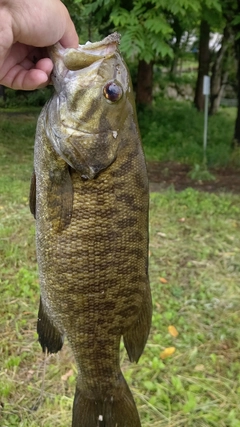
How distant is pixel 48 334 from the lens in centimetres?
193

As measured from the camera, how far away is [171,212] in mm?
6004

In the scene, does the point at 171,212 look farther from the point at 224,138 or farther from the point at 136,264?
the point at 224,138

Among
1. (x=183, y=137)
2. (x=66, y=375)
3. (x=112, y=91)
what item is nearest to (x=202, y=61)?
(x=183, y=137)

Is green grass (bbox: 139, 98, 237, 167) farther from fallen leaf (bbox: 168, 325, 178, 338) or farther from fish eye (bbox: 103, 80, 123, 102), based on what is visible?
fish eye (bbox: 103, 80, 123, 102)

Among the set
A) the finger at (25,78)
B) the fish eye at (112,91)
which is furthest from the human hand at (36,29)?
the fish eye at (112,91)

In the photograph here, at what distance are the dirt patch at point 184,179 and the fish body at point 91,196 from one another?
5449mm

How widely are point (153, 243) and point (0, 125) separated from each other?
7.87 meters

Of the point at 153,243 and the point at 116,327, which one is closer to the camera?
the point at 116,327

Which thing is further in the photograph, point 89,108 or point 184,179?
point 184,179

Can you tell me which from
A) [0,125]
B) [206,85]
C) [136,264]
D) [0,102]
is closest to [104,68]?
[136,264]

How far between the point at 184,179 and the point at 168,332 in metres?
4.47

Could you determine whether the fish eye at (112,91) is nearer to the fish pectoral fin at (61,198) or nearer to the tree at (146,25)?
the fish pectoral fin at (61,198)

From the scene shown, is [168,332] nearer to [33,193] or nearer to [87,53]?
[33,193]

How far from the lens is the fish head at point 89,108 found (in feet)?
5.52
